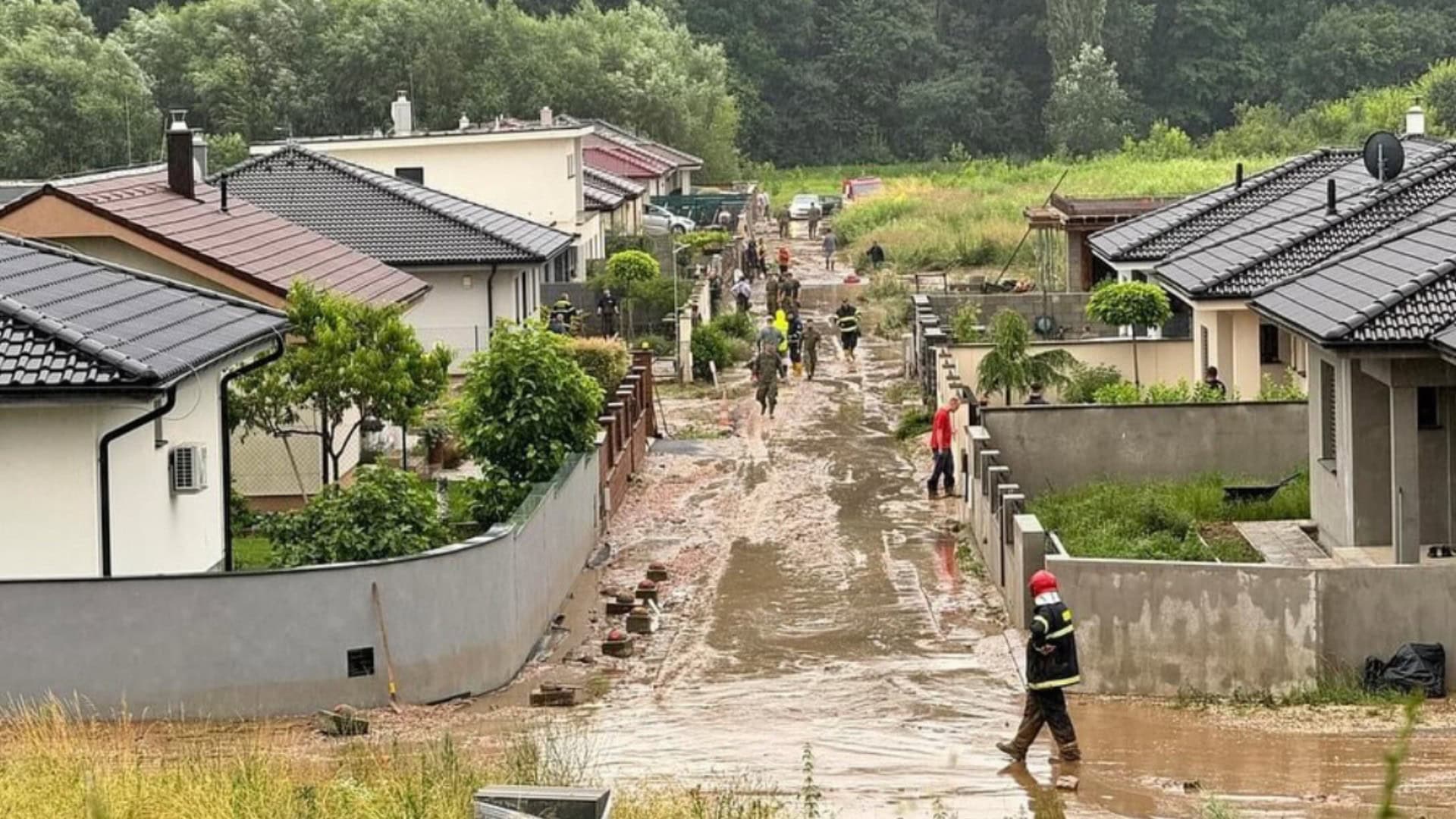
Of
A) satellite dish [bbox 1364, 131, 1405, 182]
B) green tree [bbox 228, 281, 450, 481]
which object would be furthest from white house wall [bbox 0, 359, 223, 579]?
satellite dish [bbox 1364, 131, 1405, 182]

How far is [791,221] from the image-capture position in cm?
8412

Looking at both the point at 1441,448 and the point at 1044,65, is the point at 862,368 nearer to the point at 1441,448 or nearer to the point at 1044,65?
the point at 1441,448

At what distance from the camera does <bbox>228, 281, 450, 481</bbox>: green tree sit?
1005 inches

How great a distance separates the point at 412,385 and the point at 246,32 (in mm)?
67819

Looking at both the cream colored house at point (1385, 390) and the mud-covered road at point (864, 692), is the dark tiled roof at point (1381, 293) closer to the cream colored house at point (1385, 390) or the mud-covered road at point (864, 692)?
the cream colored house at point (1385, 390)

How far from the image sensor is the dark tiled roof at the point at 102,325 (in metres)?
18.3

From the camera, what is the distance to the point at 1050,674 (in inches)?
634

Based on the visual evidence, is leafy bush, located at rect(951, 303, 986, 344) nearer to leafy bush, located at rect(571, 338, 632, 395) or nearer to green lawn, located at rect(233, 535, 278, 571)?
leafy bush, located at rect(571, 338, 632, 395)

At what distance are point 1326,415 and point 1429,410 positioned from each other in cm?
243

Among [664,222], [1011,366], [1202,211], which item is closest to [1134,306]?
[1011,366]

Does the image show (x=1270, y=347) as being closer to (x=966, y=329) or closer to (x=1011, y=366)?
(x=1011, y=366)

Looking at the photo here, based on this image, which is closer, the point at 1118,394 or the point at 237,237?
the point at 237,237

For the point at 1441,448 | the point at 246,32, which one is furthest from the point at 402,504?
the point at 246,32

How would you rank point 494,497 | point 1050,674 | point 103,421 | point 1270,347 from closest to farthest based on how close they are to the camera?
point 1050,674 < point 103,421 < point 494,497 < point 1270,347
